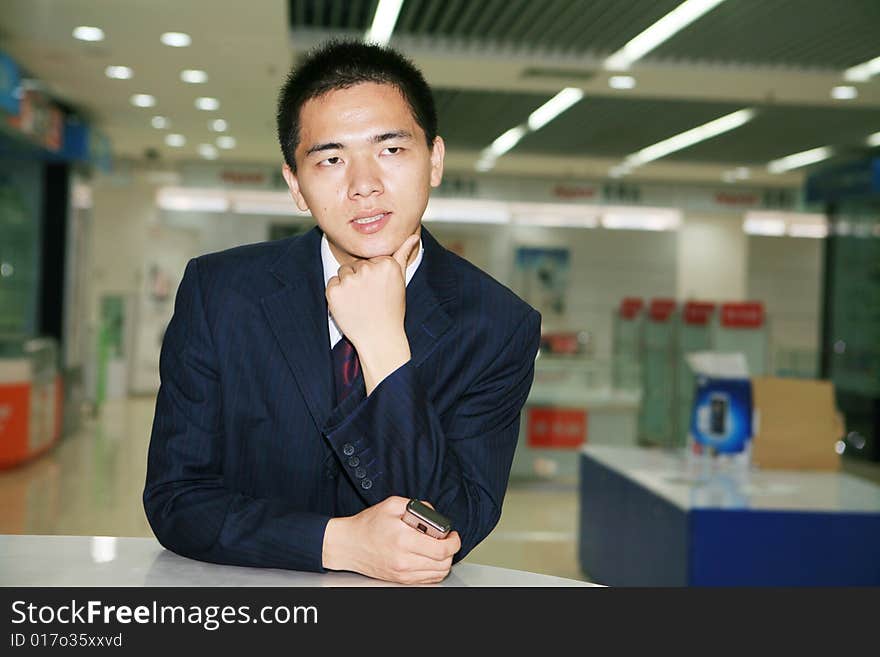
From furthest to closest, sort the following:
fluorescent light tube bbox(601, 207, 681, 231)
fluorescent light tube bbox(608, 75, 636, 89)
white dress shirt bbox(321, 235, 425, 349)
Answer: fluorescent light tube bbox(601, 207, 681, 231), fluorescent light tube bbox(608, 75, 636, 89), white dress shirt bbox(321, 235, 425, 349)

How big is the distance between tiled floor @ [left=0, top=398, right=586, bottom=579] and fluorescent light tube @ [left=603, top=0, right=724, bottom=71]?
8.25ft

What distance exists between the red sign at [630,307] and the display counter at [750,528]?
585 centimetres

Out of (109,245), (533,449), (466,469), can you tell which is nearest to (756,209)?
(533,449)

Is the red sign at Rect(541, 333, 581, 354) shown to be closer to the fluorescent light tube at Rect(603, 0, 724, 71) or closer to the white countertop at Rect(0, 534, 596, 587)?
the fluorescent light tube at Rect(603, 0, 724, 71)

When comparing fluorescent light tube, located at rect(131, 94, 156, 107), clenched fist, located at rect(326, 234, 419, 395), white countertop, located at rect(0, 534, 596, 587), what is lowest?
white countertop, located at rect(0, 534, 596, 587)

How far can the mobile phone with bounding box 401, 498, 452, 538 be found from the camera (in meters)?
1.09

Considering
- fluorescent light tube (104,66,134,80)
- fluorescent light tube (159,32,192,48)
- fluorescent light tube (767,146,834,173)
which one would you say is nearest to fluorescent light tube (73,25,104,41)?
fluorescent light tube (159,32,192,48)

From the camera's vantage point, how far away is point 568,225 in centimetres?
991

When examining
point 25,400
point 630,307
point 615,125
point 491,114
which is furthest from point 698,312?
point 25,400

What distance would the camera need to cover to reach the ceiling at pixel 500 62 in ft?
15.6

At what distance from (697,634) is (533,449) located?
25.2ft

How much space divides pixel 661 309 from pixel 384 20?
567 cm

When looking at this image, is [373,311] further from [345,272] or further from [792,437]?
[792,437]

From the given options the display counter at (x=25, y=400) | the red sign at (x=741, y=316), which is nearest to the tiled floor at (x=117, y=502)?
the display counter at (x=25, y=400)
